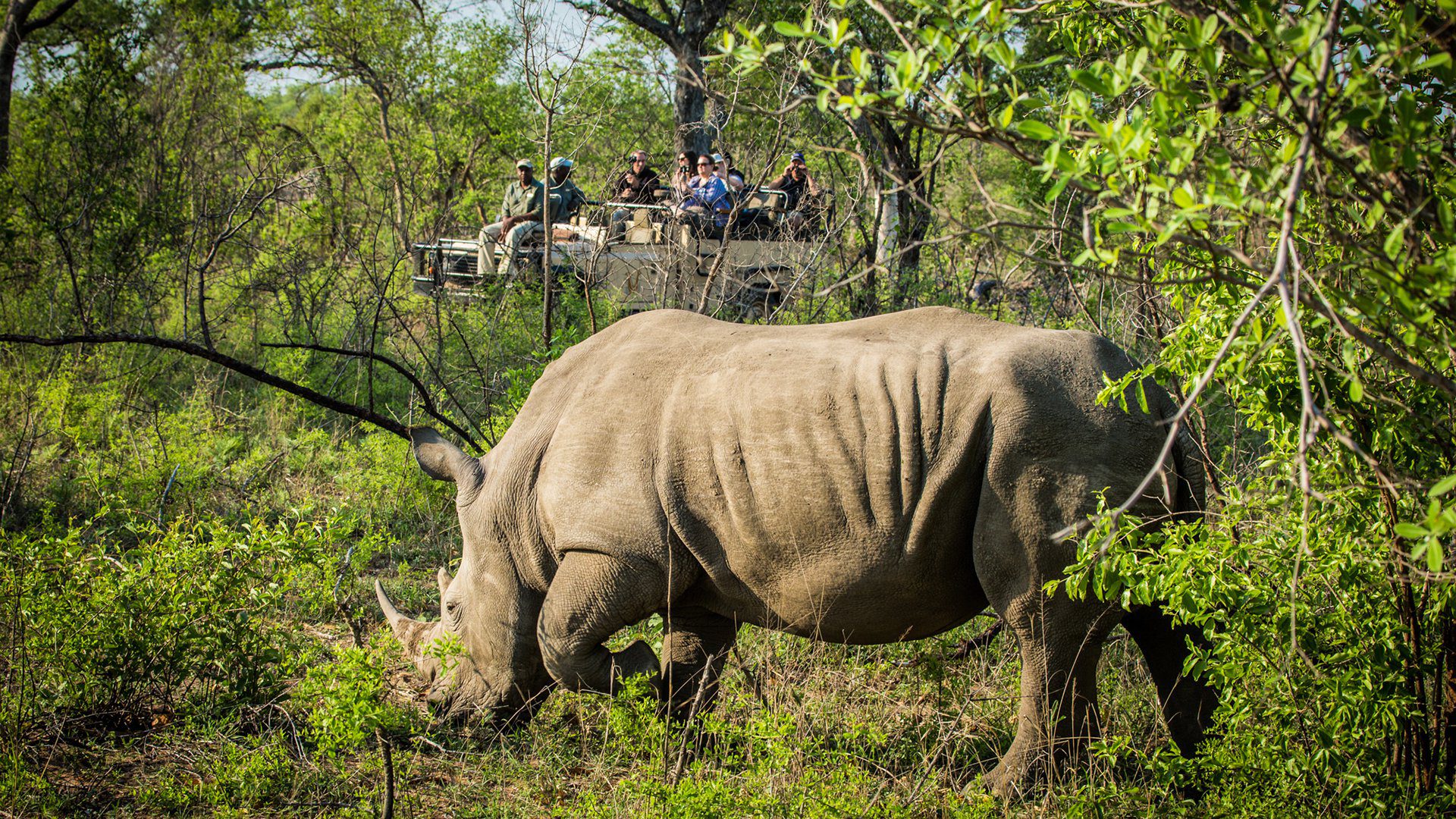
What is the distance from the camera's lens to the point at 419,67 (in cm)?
1702

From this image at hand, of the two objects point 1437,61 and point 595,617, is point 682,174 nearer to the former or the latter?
point 595,617

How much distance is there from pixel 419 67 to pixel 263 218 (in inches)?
239

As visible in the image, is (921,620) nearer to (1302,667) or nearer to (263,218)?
(1302,667)

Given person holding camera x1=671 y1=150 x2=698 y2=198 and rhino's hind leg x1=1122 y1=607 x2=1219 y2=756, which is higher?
person holding camera x1=671 y1=150 x2=698 y2=198

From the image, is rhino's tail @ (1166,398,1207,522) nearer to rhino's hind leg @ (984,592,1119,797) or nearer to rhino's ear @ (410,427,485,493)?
rhino's hind leg @ (984,592,1119,797)

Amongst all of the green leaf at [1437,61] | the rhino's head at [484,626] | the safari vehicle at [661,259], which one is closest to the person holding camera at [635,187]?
the safari vehicle at [661,259]

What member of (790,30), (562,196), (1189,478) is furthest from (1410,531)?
(562,196)

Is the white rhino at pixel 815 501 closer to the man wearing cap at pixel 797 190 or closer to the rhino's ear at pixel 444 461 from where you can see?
the rhino's ear at pixel 444 461

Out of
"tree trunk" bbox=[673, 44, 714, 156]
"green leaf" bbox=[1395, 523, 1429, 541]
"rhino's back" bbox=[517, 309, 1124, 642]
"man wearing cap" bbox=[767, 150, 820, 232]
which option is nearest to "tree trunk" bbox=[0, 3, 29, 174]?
"tree trunk" bbox=[673, 44, 714, 156]

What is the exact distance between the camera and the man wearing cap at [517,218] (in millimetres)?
11172

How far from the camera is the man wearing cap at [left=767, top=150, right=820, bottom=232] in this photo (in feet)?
31.1

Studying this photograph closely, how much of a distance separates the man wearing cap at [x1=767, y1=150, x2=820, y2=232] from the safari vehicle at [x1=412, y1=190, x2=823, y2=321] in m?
0.13

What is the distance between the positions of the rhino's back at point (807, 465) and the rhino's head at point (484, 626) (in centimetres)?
31

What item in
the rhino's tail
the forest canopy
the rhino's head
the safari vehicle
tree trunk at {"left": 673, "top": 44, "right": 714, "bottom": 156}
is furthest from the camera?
tree trunk at {"left": 673, "top": 44, "right": 714, "bottom": 156}
